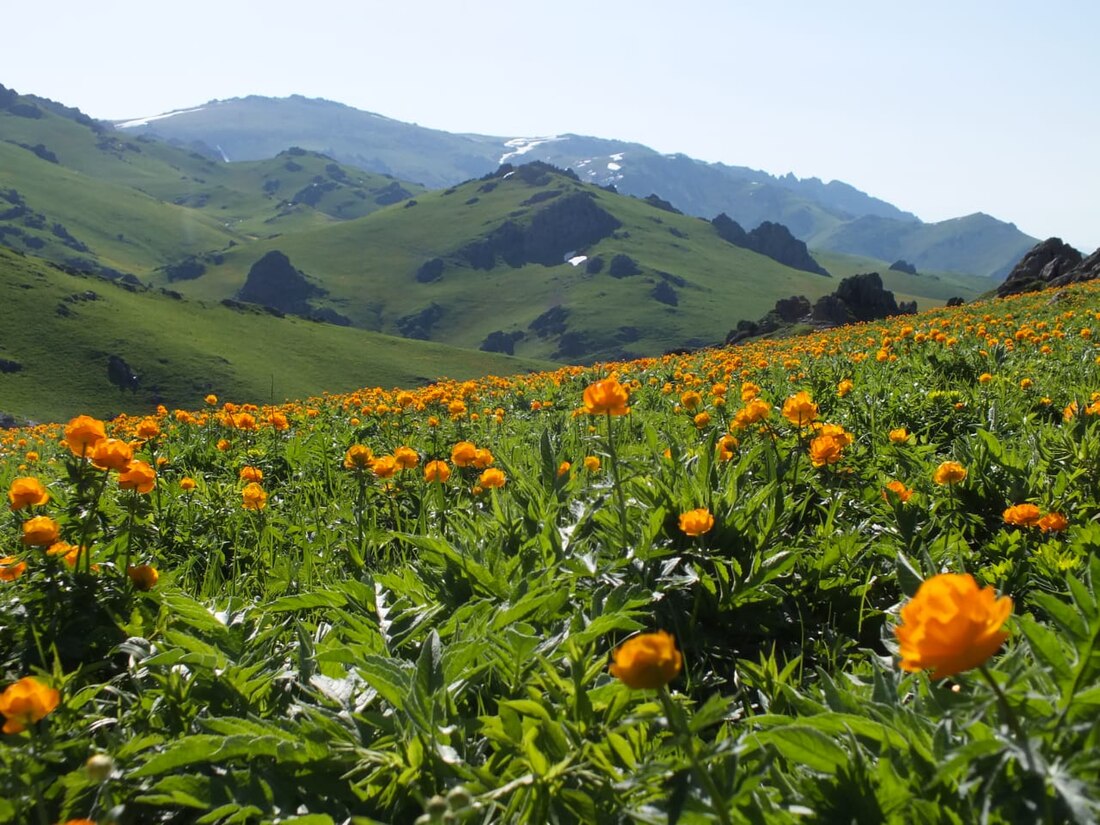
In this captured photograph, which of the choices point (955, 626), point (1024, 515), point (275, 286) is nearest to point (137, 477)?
point (955, 626)

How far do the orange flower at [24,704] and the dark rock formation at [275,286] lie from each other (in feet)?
677

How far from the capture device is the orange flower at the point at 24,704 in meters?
1.51

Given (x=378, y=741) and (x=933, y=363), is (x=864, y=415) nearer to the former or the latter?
(x=933, y=363)

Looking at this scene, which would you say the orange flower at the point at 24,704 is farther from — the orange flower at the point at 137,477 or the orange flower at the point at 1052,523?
the orange flower at the point at 1052,523

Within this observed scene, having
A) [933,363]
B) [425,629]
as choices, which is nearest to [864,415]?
[933,363]

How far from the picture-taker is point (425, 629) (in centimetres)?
280

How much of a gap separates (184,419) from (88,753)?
7.72 metres

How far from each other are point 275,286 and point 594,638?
697 feet

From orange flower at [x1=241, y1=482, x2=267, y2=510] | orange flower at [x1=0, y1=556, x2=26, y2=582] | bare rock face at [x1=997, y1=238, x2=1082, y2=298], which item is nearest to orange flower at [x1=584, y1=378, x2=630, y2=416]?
orange flower at [x1=0, y1=556, x2=26, y2=582]

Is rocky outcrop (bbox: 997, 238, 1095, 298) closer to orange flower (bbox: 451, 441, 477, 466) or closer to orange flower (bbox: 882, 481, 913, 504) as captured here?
orange flower (bbox: 882, 481, 913, 504)

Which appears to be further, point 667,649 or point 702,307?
point 702,307

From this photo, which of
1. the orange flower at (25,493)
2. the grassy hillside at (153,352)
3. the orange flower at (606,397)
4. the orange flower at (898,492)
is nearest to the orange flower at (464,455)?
the orange flower at (606,397)

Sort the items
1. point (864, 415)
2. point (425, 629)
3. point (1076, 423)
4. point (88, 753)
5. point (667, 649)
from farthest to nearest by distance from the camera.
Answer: point (864, 415) < point (1076, 423) < point (425, 629) < point (88, 753) < point (667, 649)

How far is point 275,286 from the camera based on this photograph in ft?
649
